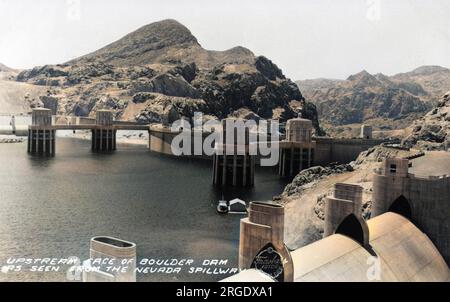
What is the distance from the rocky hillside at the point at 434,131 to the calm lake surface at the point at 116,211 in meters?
26.6

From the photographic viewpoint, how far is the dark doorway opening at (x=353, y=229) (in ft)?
111

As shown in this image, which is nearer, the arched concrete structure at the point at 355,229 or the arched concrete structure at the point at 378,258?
the arched concrete structure at the point at 378,258

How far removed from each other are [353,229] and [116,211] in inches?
1524

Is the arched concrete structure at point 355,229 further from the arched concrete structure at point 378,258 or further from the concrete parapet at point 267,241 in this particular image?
the concrete parapet at point 267,241

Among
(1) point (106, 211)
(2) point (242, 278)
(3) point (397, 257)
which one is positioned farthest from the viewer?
(1) point (106, 211)

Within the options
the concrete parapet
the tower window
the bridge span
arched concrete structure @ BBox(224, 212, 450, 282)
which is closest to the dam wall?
the bridge span

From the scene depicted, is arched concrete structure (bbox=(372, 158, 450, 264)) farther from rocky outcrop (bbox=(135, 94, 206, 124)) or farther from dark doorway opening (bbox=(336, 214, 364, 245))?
rocky outcrop (bbox=(135, 94, 206, 124))

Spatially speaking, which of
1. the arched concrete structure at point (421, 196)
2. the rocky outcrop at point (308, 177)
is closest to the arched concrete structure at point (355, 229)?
the arched concrete structure at point (421, 196)

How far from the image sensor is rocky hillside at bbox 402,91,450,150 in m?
76.8
